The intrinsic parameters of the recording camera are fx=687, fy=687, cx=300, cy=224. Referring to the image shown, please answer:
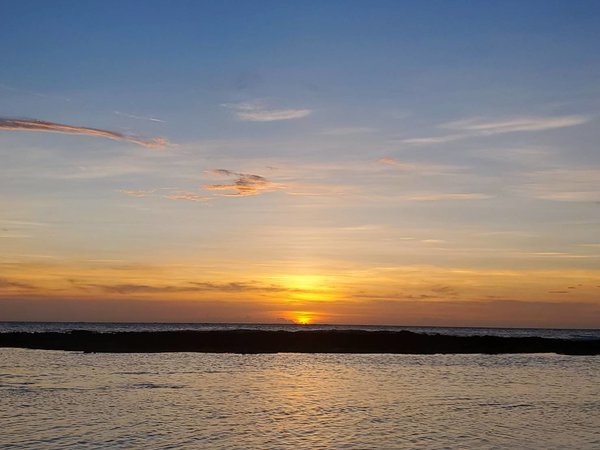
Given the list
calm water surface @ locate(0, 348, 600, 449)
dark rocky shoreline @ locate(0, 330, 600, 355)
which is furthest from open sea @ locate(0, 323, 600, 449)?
dark rocky shoreline @ locate(0, 330, 600, 355)

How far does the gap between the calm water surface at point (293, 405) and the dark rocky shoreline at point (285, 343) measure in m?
21.2

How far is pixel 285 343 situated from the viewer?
101m

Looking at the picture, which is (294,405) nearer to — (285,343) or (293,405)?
(293,405)

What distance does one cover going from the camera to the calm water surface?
101 ft

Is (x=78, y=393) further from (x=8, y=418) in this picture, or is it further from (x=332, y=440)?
(x=332, y=440)

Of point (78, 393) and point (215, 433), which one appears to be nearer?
point (215, 433)

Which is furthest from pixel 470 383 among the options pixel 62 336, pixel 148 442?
pixel 62 336

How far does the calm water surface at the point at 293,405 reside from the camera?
Result: 3081 centimetres

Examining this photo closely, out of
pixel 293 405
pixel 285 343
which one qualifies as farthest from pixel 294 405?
pixel 285 343

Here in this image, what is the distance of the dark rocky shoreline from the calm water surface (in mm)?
21180

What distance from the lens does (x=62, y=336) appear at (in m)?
100

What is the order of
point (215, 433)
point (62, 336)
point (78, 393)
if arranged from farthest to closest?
point (62, 336), point (78, 393), point (215, 433)

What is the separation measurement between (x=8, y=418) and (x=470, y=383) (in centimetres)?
3441

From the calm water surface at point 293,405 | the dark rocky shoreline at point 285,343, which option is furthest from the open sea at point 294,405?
the dark rocky shoreline at point 285,343
